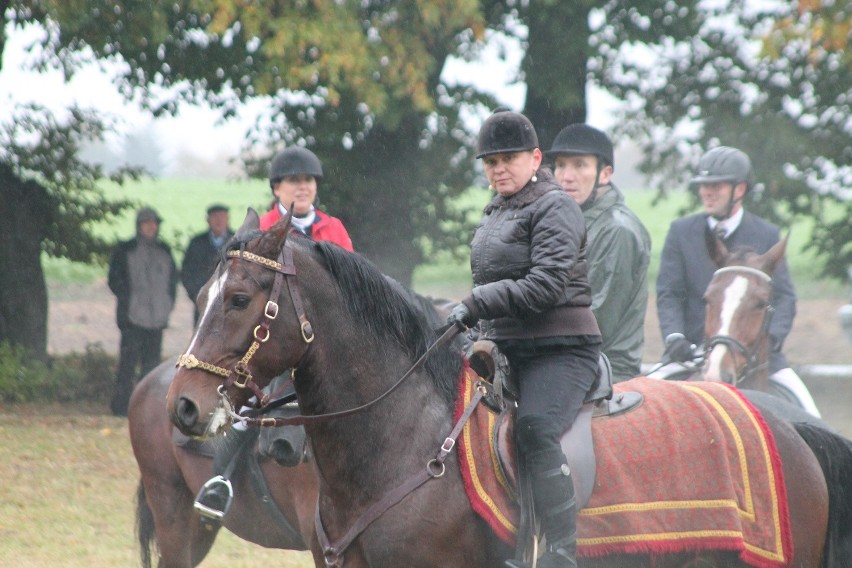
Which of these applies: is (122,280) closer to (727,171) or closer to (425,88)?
(425,88)

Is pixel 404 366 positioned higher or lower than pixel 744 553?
higher

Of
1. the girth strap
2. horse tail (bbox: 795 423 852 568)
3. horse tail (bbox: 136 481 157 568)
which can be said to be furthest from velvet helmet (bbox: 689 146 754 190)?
Answer: horse tail (bbox: 136 481 157 568)

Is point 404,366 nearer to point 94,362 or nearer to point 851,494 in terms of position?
point 851,494

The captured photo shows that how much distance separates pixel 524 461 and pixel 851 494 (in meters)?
1.65

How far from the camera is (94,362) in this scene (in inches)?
557

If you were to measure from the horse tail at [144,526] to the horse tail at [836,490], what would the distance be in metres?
3.92

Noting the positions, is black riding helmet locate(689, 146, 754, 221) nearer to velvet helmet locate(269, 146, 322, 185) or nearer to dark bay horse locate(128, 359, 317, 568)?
velvet helmet locate(269, 146, 322, 185)

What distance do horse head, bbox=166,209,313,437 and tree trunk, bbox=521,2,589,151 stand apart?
29.5ft

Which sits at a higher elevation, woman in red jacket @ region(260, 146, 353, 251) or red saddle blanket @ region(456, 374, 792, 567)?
woman in red jacket @ region(260, 146, 353, 251)

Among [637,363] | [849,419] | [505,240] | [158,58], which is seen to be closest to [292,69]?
[158,58]

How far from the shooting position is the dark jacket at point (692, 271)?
24.1 feet

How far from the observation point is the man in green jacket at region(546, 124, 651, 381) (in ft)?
19.2

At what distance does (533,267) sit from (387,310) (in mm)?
596

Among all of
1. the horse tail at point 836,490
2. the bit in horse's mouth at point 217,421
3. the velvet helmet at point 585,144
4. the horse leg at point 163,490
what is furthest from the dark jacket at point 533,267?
the horse leg at point 163,490
